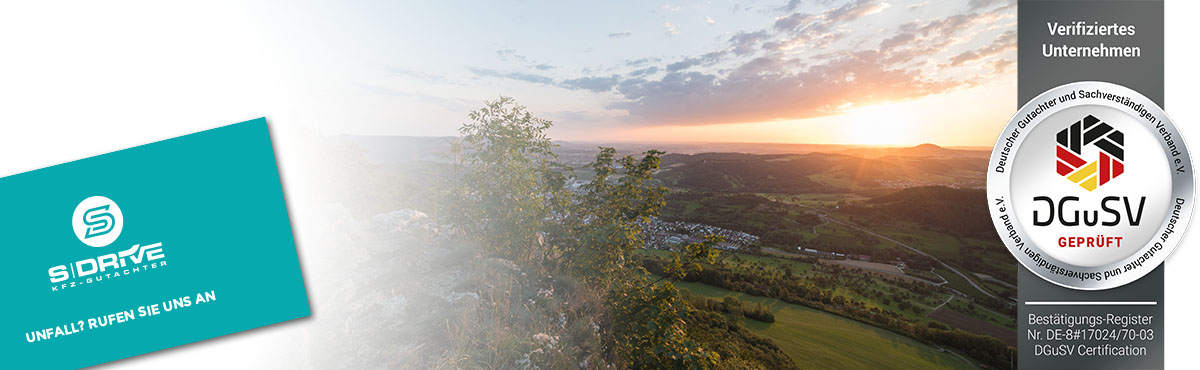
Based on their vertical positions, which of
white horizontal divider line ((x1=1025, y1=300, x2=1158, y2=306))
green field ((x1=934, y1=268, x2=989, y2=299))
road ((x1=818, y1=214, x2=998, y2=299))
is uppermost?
white horizontal divider line ((x1=1025, y1=300, x2=1158, y2=306))

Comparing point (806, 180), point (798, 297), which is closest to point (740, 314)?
point (798, 297)

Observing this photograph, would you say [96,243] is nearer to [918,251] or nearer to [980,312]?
[918,251]

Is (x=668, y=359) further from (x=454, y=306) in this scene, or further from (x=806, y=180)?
(x=806, y=180)

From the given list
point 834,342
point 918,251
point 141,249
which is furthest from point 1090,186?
point 918,251

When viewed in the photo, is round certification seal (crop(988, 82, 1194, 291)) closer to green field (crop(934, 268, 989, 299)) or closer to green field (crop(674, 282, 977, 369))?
green field (crop(674, 282, 977, 369))

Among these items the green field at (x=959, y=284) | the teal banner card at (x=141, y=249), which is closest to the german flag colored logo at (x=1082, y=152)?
the teal banner card at (x=141, y=249)

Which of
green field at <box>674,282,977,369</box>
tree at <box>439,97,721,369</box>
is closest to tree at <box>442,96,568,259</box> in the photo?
tree at <box>439,97,721,369</box>
